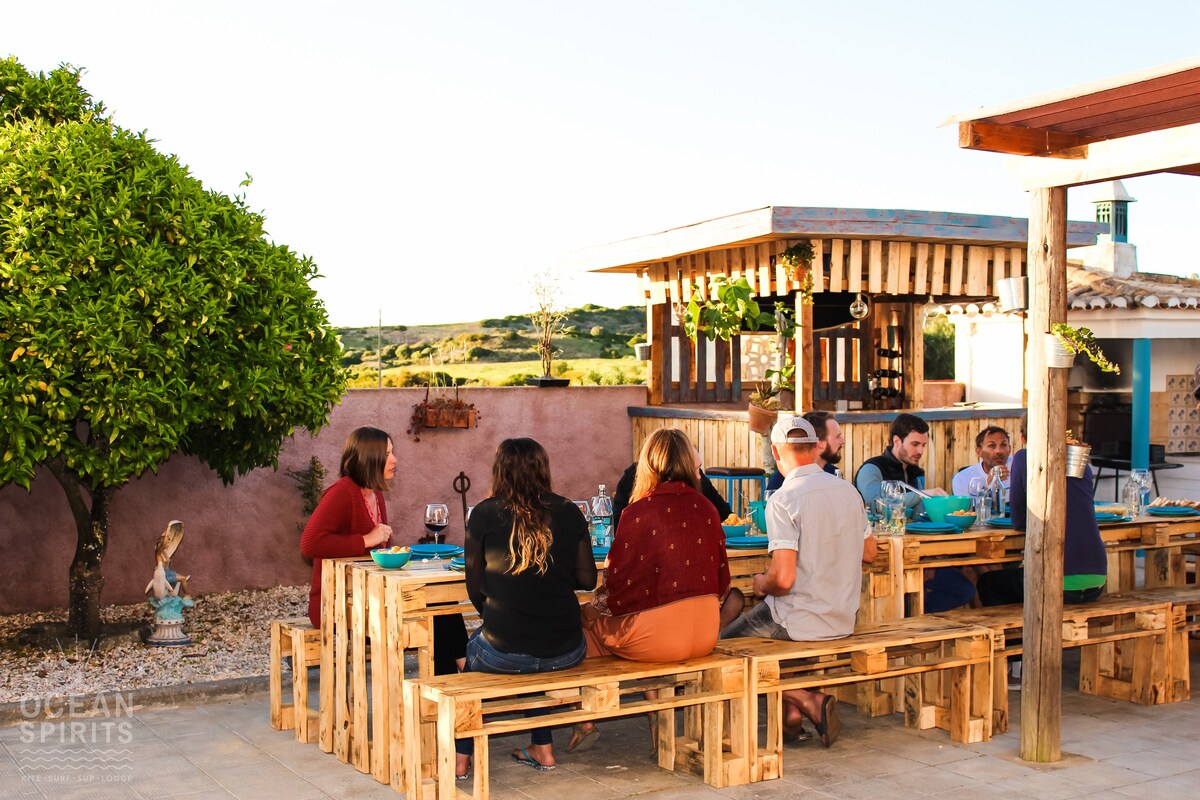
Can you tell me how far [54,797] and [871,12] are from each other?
15.5m

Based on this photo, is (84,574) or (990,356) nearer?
(84,574)

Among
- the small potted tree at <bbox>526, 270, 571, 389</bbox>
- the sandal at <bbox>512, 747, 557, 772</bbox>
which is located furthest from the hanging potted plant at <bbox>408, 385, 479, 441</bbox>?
the sandal at <bbox>512, 747, 557, 772</bbox>

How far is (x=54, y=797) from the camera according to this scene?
5.39m

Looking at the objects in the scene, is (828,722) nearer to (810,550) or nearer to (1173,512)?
(810,550)

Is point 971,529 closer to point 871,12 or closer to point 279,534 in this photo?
point 279,534

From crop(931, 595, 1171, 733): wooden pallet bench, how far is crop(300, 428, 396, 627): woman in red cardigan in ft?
9.76

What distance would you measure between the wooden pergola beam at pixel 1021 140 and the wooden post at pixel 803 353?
5.03 metres

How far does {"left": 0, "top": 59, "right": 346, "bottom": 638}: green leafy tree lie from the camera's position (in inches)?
277

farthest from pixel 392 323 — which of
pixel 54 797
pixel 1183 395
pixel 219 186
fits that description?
pixel 54 797

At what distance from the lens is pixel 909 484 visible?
25.8 ft

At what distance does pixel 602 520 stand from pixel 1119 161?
297 centimetres

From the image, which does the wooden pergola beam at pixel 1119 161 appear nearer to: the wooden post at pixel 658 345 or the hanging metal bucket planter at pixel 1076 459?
the hanging metal bucket planter at pixel 1076 459

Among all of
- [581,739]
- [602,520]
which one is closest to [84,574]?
[602,520]

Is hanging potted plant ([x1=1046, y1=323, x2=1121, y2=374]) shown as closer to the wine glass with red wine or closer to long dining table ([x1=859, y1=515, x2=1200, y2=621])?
long dining table ([x1=859, y1=515, x2=1200, y2=621])
